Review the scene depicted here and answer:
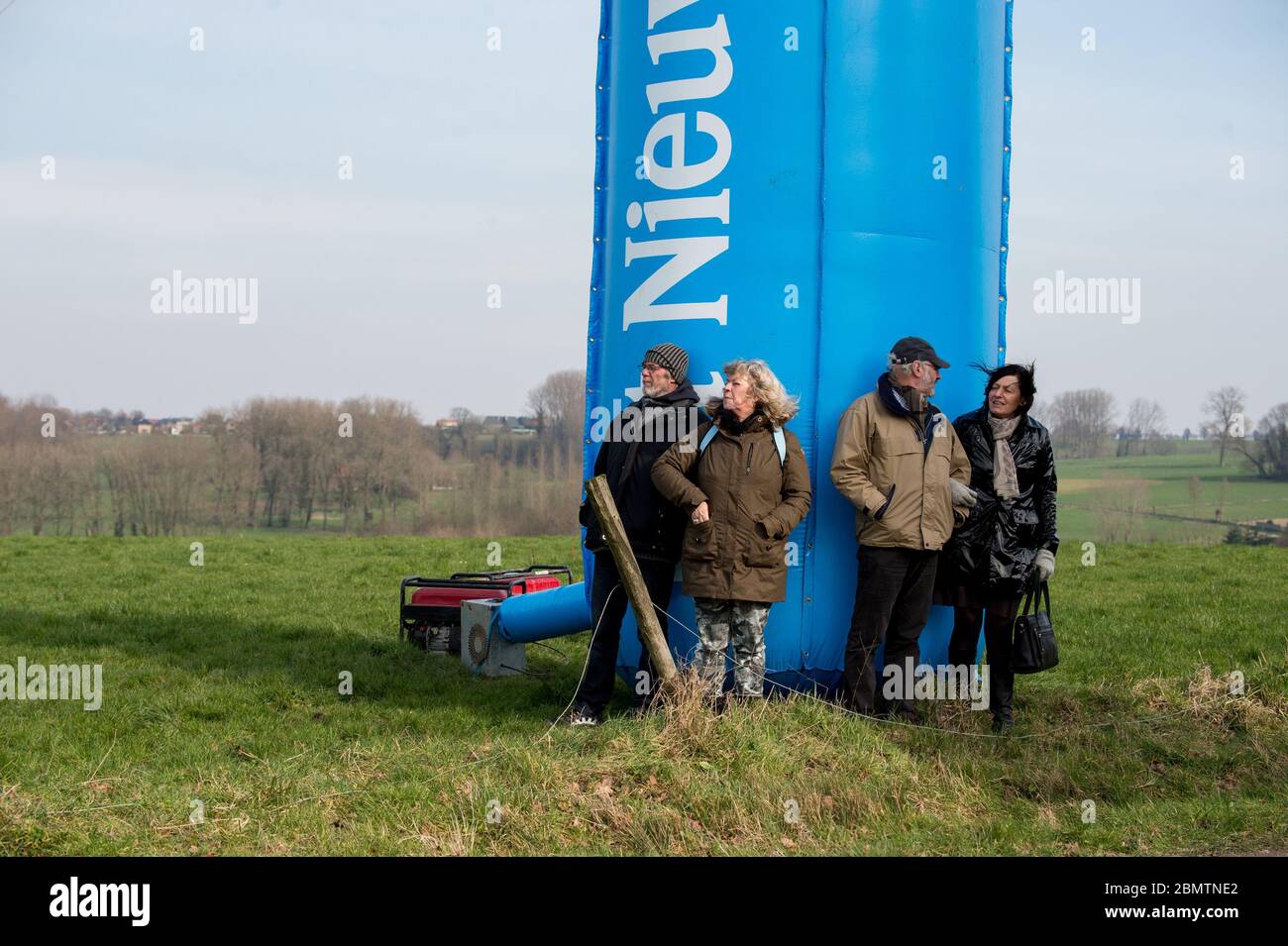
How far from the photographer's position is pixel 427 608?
1171cm

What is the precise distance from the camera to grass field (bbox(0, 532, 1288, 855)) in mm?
6152

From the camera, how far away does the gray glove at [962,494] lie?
8094 millimetres

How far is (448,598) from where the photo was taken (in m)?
Result: 11.9

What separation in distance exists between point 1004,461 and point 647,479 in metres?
2.25

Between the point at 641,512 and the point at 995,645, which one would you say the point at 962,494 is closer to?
the point at 995,645

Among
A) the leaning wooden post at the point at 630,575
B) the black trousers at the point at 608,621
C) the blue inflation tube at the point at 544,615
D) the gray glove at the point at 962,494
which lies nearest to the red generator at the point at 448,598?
the blue inflation tube at the point at 544,615

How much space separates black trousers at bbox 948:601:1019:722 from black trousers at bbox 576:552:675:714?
1922mm

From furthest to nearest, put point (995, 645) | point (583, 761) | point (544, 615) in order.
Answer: point (544, 615), point (995, 645), point (583, 761)

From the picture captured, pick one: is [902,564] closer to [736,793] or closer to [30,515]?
[736,793]

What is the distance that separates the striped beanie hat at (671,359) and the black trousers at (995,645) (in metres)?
2.41

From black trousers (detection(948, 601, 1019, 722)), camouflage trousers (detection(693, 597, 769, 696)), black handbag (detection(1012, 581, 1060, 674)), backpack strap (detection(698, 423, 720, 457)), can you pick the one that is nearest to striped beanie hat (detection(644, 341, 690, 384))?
backpack strap (detection(698, 423, 720, 457))

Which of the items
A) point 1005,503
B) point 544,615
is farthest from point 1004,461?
point 544,615
